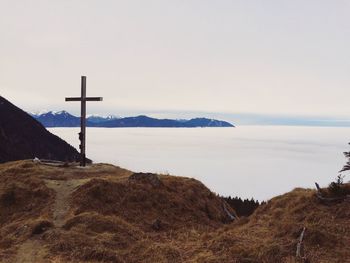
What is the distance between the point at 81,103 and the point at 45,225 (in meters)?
11.8

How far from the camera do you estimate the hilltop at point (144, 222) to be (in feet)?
44.0

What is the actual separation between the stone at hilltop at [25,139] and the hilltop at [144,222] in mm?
126136

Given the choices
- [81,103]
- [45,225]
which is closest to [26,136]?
[81,103]

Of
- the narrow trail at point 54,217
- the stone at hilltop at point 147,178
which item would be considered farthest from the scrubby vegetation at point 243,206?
the narrow trail at point 54,217

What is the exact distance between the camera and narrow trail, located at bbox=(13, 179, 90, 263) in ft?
44.4

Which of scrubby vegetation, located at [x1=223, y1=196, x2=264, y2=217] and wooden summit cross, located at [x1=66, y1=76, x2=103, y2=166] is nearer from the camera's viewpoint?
wooden summit cross, located at [x1=66, y1=76, x2=103, y2=166]

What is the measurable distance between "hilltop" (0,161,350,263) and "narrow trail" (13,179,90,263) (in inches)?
1.6

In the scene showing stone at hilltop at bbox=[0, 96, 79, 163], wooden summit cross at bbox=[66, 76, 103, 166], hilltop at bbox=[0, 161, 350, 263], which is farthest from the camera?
stone at hilltop at bbox=[0, 96, 79, 163]

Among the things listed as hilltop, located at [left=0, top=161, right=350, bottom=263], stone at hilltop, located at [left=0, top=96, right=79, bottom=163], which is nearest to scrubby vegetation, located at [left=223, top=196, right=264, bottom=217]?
hilltop, located at [left=0, top=161, right=350, bottom=263]

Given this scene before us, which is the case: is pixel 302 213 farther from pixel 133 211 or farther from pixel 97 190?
pixel 97 190

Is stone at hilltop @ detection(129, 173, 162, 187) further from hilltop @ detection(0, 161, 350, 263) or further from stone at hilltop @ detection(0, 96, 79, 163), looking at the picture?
stone at hilltop @ detection(0, 96, 79, 163)

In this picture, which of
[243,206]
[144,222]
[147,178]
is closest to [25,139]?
[243,206]

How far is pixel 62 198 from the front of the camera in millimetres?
19938

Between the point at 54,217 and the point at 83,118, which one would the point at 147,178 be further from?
the point at 83,118
